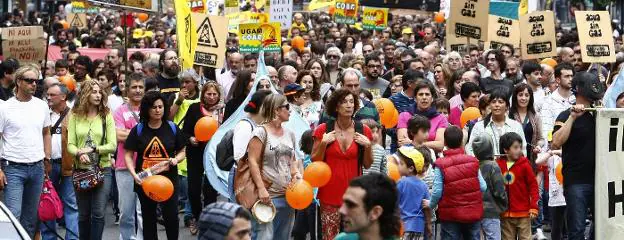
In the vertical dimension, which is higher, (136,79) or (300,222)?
(136,79)

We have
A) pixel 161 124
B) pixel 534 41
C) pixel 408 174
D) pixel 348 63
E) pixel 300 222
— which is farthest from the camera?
pixel 534 41

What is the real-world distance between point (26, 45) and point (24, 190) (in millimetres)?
5274

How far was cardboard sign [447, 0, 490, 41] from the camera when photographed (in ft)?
64.7

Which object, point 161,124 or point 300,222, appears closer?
point 161,124

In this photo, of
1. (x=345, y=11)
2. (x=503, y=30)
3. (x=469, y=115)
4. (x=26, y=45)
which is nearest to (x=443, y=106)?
(x=469, y=115)

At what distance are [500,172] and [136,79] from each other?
12.8 ft

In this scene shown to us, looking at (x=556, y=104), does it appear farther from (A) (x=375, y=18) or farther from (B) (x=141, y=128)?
(A) (x=375, y=18)

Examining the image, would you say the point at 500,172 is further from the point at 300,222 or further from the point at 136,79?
the point at 136,79

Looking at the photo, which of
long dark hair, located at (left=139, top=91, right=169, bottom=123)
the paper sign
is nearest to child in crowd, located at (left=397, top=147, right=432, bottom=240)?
long dark hair, located at (left=139, top=91, right=169, bottom=123)

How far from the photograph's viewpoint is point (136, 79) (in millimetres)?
13789

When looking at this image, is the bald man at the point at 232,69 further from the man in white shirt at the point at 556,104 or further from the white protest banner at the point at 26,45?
the man in white shirt at the point at 556,104

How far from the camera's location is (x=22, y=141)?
11852 mm

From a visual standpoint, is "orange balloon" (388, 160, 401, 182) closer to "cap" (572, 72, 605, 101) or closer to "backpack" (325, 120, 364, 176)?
"backpack" (325, 120, 364, 176)

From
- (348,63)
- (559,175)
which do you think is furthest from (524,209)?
(348,63)
